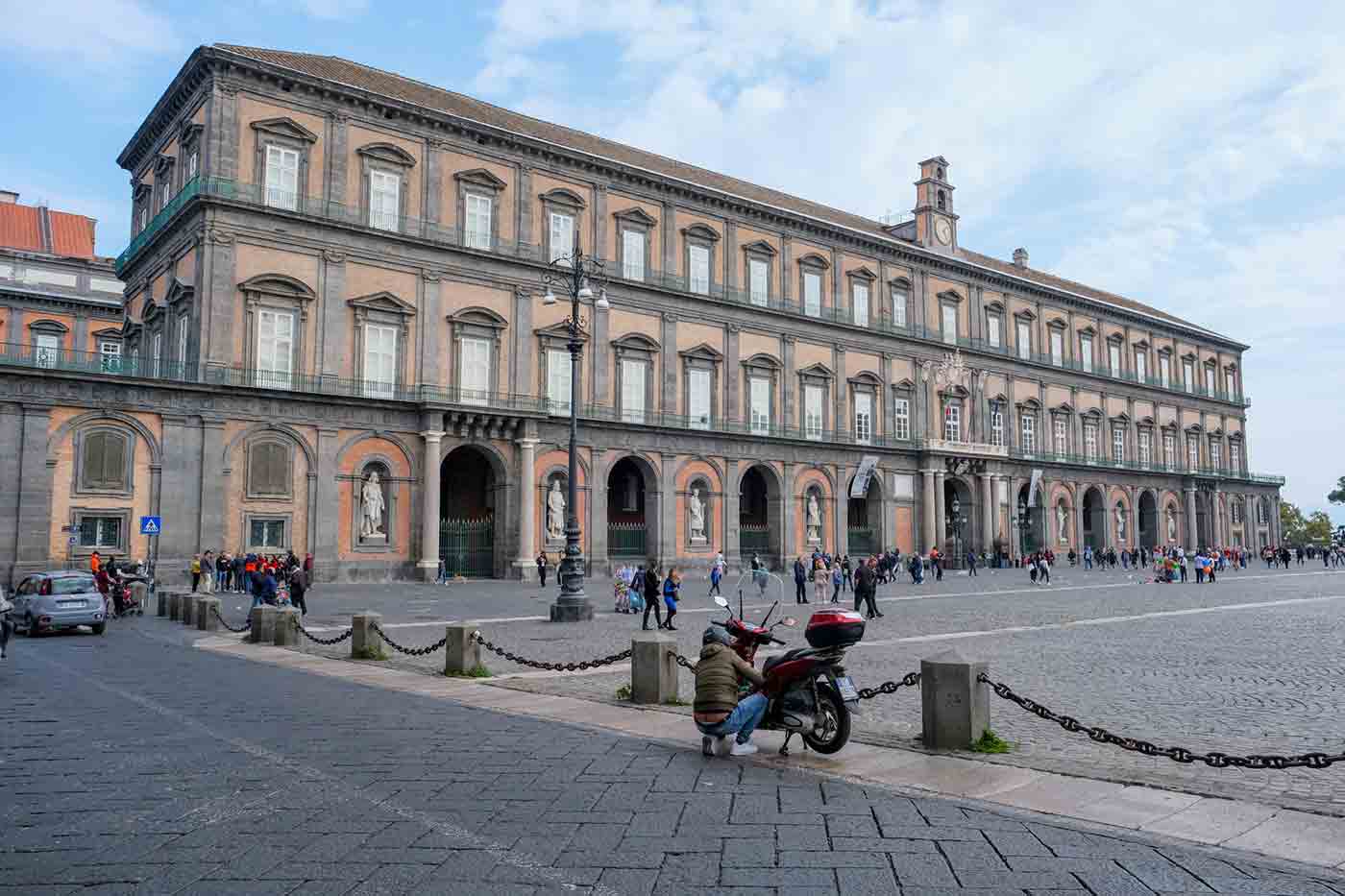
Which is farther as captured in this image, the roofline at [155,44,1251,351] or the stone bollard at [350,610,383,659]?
the roofline at [155,44,1251,351]

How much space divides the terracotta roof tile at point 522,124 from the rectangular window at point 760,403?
8.25 metres

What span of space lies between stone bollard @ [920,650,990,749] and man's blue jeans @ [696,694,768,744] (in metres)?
1.26

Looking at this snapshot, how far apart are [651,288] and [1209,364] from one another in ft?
165

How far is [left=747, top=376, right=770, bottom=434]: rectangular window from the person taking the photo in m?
43.8

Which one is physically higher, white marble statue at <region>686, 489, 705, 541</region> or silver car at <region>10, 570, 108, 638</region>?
white marble statue at <region>686, 489, 705, 541</region>

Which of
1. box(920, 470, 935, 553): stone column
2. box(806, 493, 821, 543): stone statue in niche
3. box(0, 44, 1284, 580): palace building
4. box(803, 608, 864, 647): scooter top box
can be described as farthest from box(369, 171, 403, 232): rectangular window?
box(803, 608, 864, 647): scooter top box

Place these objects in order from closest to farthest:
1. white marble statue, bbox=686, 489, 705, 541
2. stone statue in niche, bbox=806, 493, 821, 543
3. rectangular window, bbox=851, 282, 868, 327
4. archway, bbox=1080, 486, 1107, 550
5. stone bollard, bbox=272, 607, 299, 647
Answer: stone bollard, bbox=272, 607, 299, 647, white marble statue, bbox=686, 489, 705, 541, stone statue in niche, bbox=806, 493, 821, 543, rectangular window, bbox=851, 282, 868, 327, archway, bbox=1080, 486, 1107, 550

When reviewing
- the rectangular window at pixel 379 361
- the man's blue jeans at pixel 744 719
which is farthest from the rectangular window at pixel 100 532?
the man's blue jeans at pixel 744 719

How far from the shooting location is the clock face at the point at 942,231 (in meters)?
53.1

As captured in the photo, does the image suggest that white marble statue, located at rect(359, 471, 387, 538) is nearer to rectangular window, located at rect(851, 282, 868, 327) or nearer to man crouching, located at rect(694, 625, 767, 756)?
rectangular window, located at rect(851, 282, 868, 327)

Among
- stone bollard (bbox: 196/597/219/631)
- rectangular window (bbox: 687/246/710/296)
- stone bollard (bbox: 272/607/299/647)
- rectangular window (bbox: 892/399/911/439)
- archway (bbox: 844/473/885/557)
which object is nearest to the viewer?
stone bollard (bbox: 272/607/299/647)

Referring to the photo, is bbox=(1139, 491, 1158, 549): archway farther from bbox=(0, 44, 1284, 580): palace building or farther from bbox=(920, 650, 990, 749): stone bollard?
bbox=(920, 650, 990, 749): stone bollard

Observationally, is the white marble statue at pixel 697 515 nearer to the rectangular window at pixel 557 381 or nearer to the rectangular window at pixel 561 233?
the rectangular window at pixel 557 381

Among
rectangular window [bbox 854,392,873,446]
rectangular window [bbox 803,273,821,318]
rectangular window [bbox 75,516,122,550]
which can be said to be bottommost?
rectangular window [bbox 75,516,122,550]
